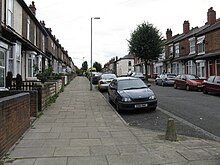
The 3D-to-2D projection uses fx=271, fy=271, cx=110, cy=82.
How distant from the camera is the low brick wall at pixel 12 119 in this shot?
17.9 ft

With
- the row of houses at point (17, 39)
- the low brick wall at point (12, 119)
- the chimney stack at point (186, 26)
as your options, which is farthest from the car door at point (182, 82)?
the chimney stack at point (186, 26)

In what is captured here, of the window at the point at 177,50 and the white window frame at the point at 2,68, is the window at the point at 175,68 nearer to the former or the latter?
the window at the point at 177,50

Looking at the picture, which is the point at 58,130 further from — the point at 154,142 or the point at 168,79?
the point at 168,79

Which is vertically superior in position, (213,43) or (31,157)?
(213,43)

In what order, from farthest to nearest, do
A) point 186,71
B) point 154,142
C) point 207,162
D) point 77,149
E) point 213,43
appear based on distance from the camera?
1. point 186,71
2. point 213,43
3. point 154,142
4. point 77,149
5. point 207,162

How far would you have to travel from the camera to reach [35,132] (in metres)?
7.60

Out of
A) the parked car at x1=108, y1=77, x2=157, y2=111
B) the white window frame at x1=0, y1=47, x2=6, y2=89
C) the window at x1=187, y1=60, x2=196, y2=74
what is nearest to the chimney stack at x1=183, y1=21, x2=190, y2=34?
the window at x1=187, y1=60, x2=196, y2=74

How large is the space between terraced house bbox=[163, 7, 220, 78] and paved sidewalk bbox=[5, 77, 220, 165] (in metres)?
21.2

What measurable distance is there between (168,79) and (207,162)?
25642 mm

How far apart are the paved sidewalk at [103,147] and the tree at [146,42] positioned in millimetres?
33196

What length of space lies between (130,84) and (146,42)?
28886mm

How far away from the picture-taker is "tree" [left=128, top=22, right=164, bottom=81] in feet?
134

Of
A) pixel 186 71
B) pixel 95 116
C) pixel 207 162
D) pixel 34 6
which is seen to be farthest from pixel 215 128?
pixel 186 71

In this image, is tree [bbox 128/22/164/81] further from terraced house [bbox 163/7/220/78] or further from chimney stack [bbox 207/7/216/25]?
chimney stack [bbox 207/7/216/25]
